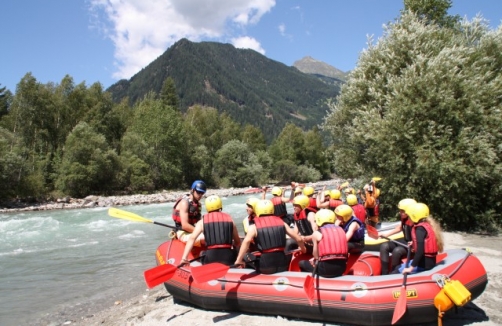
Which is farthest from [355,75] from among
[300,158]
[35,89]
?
[300,158]

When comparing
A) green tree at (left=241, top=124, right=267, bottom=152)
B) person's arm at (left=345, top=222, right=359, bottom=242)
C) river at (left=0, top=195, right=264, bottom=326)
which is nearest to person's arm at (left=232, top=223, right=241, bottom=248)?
person's arm at (left=345, top=222, right=359, bottom=242)

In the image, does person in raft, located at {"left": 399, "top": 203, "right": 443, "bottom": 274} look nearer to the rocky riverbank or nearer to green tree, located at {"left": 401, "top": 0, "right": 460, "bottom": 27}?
green tree, located at {"left": 401, "top": 0, "right": 460, "bottom": 27}

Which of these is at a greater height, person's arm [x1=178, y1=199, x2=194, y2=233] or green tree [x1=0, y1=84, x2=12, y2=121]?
green tree [x1=0, y1=84, x2=12, y2=121]

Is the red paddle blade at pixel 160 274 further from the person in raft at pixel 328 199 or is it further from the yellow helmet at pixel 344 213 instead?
the person in raft at pixel 328 199

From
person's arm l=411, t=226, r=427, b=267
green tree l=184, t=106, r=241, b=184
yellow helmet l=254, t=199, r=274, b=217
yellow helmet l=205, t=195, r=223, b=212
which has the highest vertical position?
green tree l=184, t=106, r=241, b=184

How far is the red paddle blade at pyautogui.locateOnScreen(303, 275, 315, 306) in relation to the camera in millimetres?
4965

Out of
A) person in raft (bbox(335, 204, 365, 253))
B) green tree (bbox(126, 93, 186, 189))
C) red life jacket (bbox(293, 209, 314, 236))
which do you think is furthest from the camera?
green tree (bbox(126, 93, 186, 189))

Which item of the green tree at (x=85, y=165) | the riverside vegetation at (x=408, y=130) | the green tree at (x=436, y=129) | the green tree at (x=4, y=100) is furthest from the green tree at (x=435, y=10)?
the green tree at (x=4, y=100)

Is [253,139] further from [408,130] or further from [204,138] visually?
[408,130]

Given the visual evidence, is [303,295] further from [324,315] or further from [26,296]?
[26,296]

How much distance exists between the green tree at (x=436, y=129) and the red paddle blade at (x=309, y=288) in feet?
24.1

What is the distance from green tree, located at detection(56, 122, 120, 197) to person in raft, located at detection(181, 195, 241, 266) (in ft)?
93.2

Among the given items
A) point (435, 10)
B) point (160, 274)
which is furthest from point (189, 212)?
point (435, 10)

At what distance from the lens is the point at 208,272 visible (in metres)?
5.48
